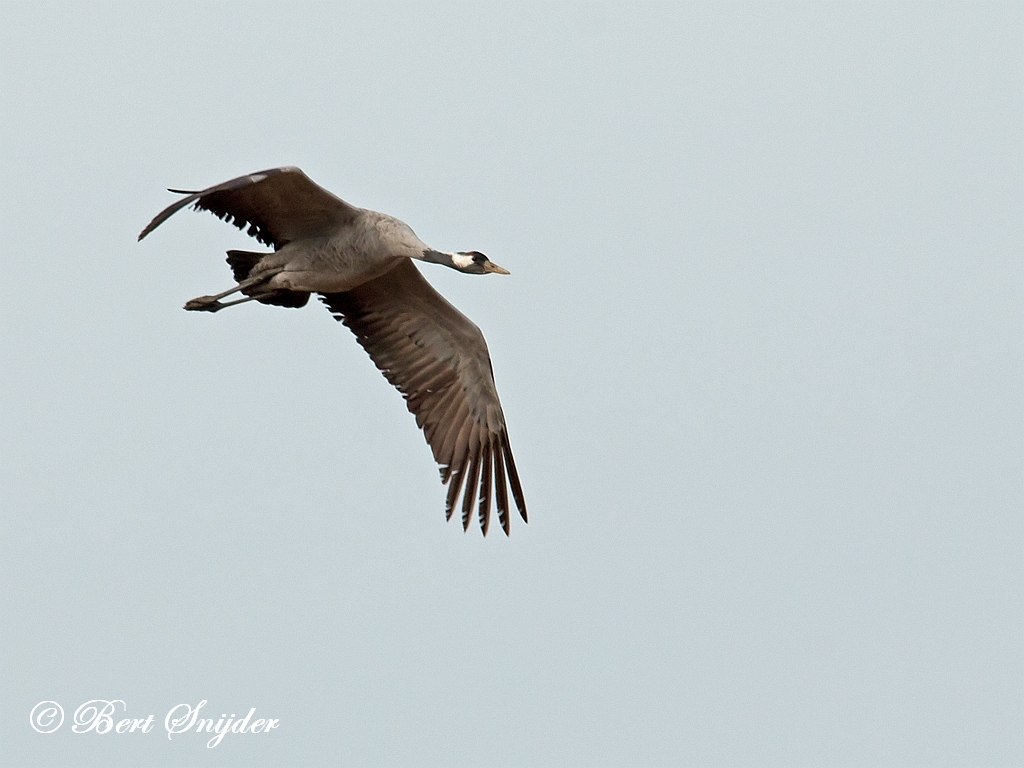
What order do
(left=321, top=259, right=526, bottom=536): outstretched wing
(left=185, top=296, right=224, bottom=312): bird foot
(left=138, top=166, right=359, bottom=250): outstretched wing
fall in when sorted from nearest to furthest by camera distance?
(left=138, top=166, right=359, bottom=250): outstretched wing, (left=185, top=296, right=224, bottom=312): bird foot, (left=321, top=259, right=526, bottom=536): outstretched wing

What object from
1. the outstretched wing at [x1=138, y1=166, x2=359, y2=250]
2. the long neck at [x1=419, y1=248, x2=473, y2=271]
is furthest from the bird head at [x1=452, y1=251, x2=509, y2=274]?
the outstretched wing at [x1=138, y1=166, x2=359, y2=250]

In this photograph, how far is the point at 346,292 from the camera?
1402cm

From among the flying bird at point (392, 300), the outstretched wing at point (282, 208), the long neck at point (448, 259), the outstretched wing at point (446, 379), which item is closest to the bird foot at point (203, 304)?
the flying bird at point (392, 300)

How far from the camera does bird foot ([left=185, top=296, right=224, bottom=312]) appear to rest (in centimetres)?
1308

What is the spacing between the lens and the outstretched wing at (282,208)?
40.9 ft

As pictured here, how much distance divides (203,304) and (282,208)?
3.71 feet

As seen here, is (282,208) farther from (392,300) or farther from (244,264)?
(392,300)

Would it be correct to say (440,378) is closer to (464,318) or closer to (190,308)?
(464,318)

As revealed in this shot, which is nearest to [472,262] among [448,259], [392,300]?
[448,259]

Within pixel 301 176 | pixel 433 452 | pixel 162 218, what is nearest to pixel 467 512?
pixel 433 452

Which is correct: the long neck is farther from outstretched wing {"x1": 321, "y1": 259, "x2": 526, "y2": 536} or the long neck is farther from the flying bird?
outstretched wing {"x1": 321, "y1": 259, "x2": 526, "y2": 536}

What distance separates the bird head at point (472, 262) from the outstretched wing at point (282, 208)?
1.00 metres

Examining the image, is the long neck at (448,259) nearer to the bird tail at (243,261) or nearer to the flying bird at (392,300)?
the flying bird at (392,300)

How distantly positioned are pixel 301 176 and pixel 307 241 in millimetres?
926
